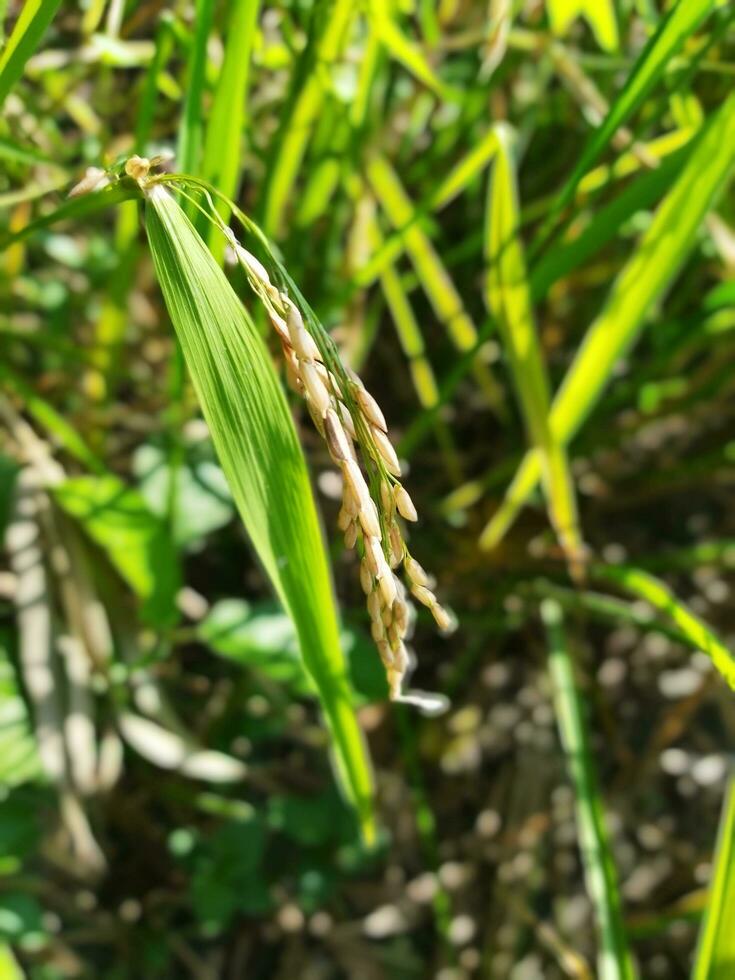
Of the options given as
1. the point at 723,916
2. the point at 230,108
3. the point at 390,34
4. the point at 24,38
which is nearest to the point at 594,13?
the point at 390,34

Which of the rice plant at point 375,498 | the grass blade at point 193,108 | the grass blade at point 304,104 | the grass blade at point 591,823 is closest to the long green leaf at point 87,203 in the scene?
the rice plant at point 375,498

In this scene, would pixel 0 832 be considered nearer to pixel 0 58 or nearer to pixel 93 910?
pixel 93 910

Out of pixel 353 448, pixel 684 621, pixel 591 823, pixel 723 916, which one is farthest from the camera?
pixel 591 823

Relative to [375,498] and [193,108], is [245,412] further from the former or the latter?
[193,108]

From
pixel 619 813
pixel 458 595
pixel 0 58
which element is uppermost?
pixel 0 58

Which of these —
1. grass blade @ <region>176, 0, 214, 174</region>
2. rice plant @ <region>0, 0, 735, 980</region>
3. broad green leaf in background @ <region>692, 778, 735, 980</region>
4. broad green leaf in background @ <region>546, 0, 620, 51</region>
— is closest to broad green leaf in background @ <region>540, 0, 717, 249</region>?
rice plant @ <region>0, 0, 735, 980</region>

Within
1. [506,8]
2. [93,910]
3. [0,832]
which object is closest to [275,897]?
[93,910]

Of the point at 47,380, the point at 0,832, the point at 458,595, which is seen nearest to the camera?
the point at 0,832
